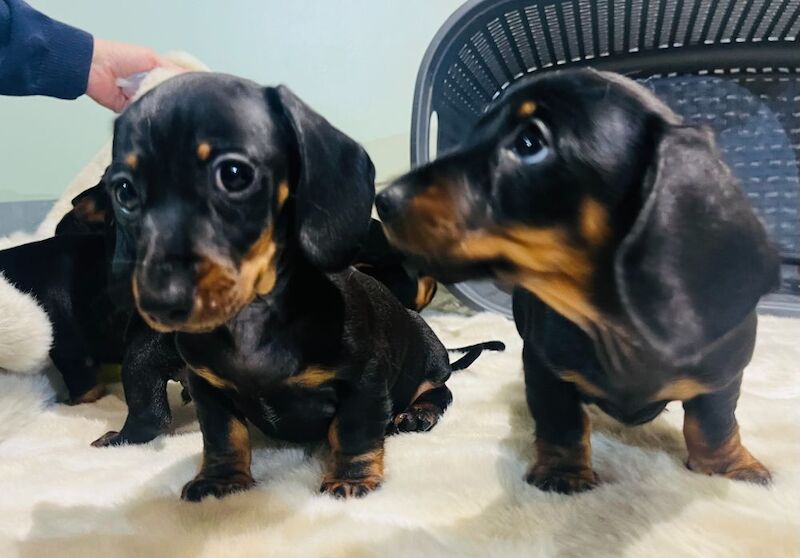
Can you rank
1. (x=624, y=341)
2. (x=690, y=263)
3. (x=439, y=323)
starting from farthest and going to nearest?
(x=439, y=323)
(x=624, y=341)
(x=690, y=263)

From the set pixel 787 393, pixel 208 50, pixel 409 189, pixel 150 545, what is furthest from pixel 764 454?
pixel 208 50

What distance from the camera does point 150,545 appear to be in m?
0.82

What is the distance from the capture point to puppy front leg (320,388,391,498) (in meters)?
0.98

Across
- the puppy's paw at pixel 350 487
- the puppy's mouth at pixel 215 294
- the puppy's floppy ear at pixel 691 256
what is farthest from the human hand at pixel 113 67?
the puppy's floppy ear at pixel 691 256

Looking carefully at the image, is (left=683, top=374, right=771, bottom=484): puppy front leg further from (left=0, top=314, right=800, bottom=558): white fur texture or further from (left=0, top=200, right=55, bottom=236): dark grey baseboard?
(left=0, top=200, right=55, bottom=236): dark grey baseboard

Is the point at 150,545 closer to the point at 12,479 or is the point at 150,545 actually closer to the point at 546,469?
the point at 12,479

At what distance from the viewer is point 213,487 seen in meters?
0.97

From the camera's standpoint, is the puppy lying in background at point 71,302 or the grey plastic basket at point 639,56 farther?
the puppy lying in background at point 71,302

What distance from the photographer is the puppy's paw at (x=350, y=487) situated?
0.95 metres

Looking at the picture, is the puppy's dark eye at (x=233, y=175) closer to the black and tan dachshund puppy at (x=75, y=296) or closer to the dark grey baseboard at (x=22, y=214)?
the black and tan dachshund puppy at (x=75, y=296)

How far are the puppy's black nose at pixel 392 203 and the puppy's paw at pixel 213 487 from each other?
532 mm

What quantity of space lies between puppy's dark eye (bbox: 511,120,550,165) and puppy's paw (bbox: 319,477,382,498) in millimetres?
532

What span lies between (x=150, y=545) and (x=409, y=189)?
1.73ft

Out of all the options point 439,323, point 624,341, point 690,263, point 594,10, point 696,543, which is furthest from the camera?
point 439,323
